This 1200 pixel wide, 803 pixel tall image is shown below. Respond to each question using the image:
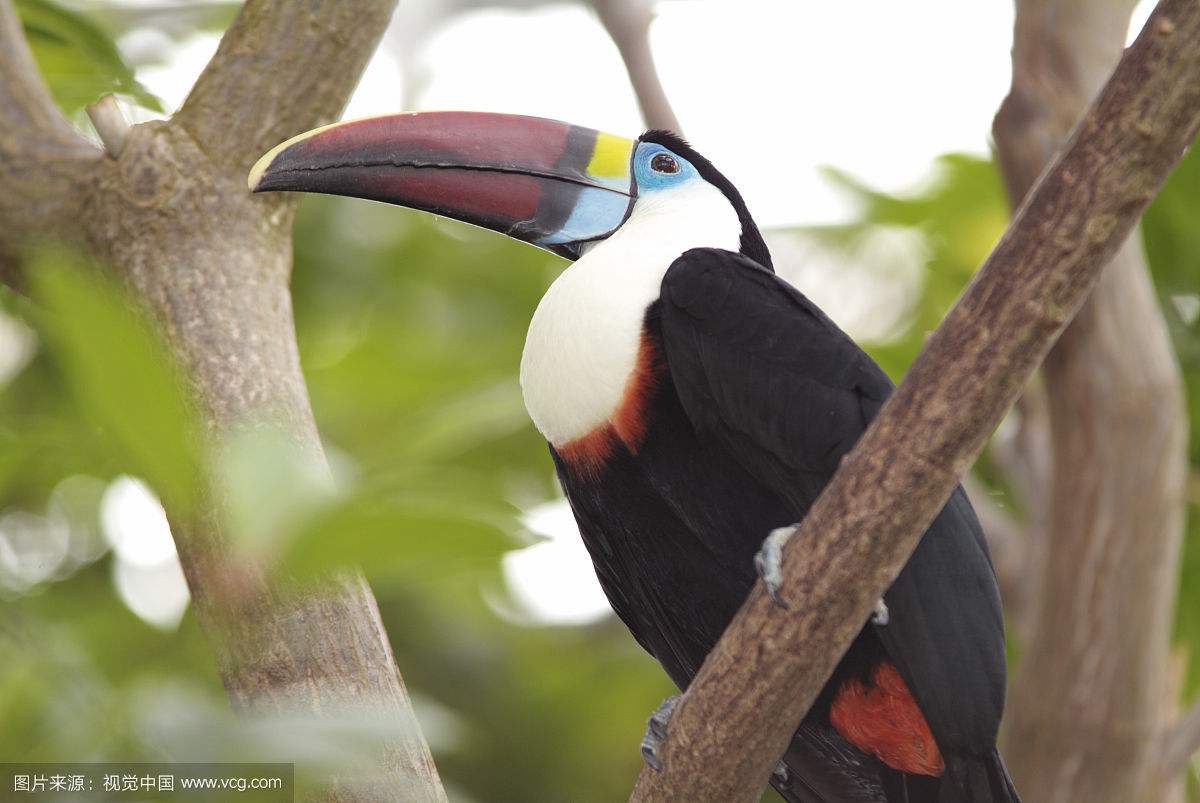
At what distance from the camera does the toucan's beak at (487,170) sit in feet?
8.50

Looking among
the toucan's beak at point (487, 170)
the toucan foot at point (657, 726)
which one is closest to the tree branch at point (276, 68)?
the toucan's beak at point (487, 170)

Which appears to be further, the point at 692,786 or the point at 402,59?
the point at 402,59

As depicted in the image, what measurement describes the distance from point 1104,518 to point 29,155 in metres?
2.58

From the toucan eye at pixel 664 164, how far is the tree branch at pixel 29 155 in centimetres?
111

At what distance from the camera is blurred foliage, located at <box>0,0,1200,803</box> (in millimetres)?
811

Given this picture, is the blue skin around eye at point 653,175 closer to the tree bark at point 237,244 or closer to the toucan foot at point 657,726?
the tree bark at point 237,244

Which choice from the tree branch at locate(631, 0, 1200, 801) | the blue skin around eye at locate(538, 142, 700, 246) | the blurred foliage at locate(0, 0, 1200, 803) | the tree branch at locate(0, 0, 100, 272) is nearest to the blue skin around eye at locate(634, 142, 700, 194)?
the blue skin around eye at locate(538, 142, 700, 246)

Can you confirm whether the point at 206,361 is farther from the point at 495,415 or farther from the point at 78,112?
the point at 78,112

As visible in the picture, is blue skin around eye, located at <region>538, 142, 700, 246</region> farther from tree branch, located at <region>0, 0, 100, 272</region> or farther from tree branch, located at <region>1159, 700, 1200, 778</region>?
tree branch, located at <region>1159, 700, 1200, 778</region>

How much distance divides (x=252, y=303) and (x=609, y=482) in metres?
0.70

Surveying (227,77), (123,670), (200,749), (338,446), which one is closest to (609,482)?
(338,446)

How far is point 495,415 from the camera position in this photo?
53.9 inches

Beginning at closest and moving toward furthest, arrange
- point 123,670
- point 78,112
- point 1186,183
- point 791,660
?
point 123,670
point 791,660
point 78,112
point 1186,183

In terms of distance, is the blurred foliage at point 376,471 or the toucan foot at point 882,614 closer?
the blurred foliage at point 376,471
